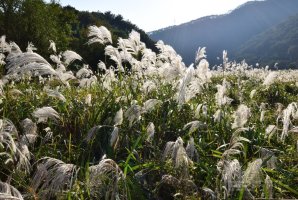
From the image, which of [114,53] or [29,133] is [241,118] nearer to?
[29,133]

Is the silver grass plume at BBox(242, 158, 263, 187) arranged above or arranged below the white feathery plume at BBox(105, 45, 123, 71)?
below

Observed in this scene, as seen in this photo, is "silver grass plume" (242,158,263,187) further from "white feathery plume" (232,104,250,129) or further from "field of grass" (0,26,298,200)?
"white feathery plume" (232,104,250,129)

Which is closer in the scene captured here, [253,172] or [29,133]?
[253,172]

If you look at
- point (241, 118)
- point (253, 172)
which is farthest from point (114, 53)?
point (253, 172)

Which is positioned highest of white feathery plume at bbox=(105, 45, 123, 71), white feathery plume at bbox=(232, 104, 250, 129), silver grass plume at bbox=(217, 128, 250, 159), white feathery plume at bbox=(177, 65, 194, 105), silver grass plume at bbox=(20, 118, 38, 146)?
white feathery plume at bbox=(105, 45, 123, 71)

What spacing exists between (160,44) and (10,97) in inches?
128

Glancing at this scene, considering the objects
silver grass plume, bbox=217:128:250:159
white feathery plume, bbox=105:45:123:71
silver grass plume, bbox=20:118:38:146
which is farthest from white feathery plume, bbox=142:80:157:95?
silver grass plume, bbox=217:128:250:159

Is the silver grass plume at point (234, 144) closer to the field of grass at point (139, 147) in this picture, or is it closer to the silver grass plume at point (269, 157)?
the field of grass at point (139, 147)

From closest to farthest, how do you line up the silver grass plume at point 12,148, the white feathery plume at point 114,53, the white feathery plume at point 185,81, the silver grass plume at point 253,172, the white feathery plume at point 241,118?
the silver grass plume at point 253,172 → the silver grass plume at point 12,148 → the white feathery plume at point 185,81 → the white feathery plume at point 241,118 → the white feathery plume at point 114,53

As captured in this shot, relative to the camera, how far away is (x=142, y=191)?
359 centimetres

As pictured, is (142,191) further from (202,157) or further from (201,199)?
(202,157)

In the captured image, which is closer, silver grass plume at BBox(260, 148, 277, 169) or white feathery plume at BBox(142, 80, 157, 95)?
silver grass plume at BBox(260, 148, 277, 169)

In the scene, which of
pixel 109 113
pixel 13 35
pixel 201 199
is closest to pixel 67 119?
pixel 109 113

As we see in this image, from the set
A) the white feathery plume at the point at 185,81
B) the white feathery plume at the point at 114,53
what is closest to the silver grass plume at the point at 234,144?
the white feathery plume at the point at 185,81
